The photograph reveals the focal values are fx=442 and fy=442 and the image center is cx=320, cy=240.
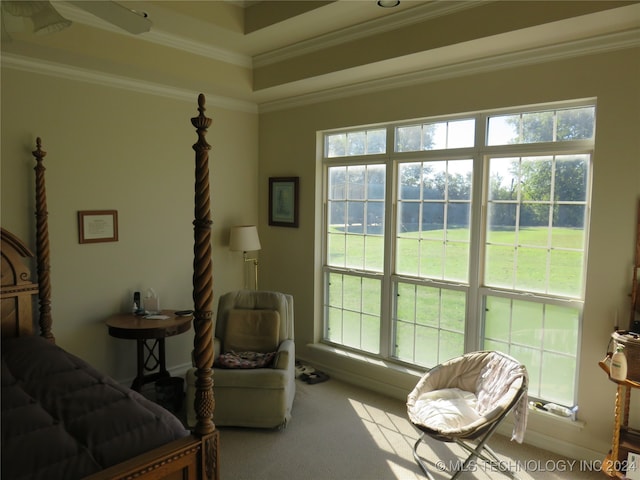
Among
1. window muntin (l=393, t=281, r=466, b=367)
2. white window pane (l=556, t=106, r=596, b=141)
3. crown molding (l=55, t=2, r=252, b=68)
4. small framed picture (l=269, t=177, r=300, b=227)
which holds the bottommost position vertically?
window muntin (l=393, t=281, r=466, b=367)

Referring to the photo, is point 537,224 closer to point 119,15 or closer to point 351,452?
point 351,452

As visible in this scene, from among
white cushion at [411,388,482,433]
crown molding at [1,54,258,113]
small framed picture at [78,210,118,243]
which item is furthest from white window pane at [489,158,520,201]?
small framed picture at [78,210,118,243]

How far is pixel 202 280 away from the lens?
5.55 ft

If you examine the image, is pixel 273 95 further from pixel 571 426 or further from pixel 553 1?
pixel 571 426

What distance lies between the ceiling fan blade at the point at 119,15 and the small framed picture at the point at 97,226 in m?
1.96

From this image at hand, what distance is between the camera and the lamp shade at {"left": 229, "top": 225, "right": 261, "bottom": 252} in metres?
4.36

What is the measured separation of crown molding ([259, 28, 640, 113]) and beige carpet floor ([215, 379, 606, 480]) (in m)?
2.65

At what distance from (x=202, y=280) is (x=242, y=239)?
2700 millimetres

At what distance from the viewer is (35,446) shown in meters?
1.52

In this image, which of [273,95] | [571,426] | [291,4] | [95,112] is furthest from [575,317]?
[95,112]

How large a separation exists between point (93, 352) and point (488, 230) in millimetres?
3370

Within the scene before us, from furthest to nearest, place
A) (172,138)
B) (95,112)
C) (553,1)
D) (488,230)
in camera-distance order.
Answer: (172,138), (95,112), (488,230), (553,1)

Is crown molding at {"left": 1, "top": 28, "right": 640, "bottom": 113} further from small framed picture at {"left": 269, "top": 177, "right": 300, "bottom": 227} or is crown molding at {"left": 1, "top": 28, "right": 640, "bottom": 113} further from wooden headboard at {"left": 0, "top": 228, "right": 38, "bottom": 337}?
wooden headboard at {"left": 0, "top": 228, "right": 38, "bottom": 337}

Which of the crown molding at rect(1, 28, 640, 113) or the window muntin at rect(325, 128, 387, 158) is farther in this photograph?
the window muntin at rect(325, 128, 387, 158)
